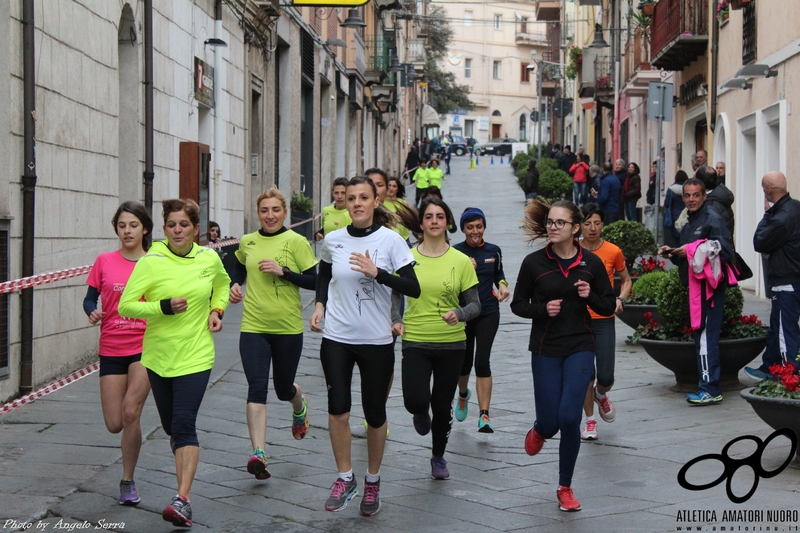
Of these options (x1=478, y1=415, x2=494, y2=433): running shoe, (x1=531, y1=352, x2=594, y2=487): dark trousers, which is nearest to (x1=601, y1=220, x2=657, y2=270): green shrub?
(x1=478, y1=415, x2=494, y2=433): running shoe

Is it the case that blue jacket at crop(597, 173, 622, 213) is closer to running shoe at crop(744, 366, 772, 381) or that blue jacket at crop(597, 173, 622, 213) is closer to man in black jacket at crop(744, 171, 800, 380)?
running shoe at crop(744, 366, 772, 381)

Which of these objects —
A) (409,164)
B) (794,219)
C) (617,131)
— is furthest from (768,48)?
(409,164)

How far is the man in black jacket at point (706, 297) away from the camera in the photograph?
9141mm

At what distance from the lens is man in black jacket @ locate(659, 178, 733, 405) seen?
9.14m

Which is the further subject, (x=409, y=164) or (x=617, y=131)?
(x=409, y=164)

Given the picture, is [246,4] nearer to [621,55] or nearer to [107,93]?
[107,93]

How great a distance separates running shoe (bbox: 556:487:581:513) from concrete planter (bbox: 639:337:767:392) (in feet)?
12.4

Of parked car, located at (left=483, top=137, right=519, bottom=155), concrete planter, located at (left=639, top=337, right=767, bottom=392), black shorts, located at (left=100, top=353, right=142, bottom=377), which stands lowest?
concrete planter, located at (left=639, top=337, right=767, bottom=392)

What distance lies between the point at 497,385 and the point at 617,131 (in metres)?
28.9

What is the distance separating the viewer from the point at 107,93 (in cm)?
1154

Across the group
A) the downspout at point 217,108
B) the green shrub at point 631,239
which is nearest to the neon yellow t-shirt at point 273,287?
the green shrub at point 631,239

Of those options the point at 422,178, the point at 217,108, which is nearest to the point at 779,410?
the point at 217,108

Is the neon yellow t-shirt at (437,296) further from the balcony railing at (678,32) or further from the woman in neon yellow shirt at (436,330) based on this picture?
the balcony railing at (678,32)

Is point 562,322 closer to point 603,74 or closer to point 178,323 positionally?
point 178,323
